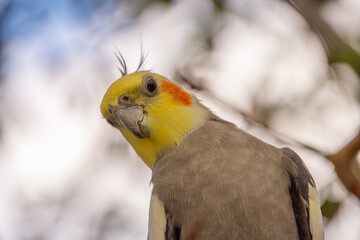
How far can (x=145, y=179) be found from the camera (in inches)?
317

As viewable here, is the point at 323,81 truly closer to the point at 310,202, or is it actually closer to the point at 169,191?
the point at 310,202

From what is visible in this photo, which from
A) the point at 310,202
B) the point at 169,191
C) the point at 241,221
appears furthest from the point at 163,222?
the point at 310,202

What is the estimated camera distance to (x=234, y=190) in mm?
4035

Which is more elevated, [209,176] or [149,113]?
[149,113]

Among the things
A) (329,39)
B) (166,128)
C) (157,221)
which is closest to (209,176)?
(157,221)

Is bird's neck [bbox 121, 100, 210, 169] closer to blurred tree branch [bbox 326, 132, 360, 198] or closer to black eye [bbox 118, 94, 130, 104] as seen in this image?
black eye [bbox 118, 94, 130, 104]

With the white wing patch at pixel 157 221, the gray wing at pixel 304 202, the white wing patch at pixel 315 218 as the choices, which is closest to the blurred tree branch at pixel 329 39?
the gray wing at pixel 304 202

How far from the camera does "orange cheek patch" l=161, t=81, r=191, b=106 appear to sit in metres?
4.99

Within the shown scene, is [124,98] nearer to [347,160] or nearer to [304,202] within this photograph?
[304,202]

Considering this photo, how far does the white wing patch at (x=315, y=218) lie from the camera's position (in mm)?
4105

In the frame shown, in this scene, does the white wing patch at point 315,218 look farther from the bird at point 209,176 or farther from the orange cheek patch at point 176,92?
the orange cheek patch at point 176,92

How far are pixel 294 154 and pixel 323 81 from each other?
265cm

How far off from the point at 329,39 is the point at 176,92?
2.00 m

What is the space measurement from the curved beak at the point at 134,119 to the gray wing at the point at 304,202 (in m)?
1.27
